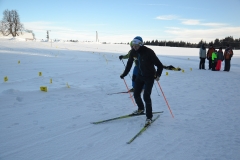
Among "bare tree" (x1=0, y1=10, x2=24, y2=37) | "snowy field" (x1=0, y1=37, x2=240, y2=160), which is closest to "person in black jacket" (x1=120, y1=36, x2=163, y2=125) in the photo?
"snowy field" (x1=0, y1=37, x2=240, y2=160)

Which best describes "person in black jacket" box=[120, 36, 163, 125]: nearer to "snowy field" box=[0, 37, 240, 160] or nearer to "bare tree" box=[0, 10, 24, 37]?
"snowy field" box=[0, 37, 240, 160]

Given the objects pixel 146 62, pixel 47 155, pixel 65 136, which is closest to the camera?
pixel 47 155

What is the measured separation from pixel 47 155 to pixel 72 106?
8.14ft

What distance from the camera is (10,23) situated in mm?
51625

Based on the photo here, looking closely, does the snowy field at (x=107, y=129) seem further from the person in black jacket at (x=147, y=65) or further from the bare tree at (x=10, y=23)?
the bare tree at (x=10, y=23)

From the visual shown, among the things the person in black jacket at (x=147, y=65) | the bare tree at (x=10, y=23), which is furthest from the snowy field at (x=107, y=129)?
the bare tree at (x=10, y=23)

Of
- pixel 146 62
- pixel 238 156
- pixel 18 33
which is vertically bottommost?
pixel 238 156

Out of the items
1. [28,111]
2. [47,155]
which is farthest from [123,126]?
[28,111]

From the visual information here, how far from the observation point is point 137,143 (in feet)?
11.4

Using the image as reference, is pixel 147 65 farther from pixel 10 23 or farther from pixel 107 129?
pixel 10 23

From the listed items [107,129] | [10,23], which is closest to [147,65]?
[107,129]

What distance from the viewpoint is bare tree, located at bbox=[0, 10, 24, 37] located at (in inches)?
2028

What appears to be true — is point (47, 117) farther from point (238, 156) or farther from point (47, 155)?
point (238, 156)

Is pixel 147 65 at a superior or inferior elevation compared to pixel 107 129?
superior
